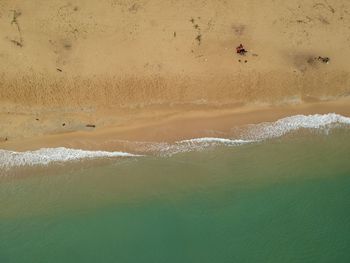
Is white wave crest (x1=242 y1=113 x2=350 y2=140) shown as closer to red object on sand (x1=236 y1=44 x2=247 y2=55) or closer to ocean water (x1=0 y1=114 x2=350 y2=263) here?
ocean water (x1=0 y1=114 x2=350 y2=263)

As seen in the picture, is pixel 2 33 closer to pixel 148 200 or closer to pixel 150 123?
pixel 150 123

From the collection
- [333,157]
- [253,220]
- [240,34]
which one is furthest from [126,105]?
[333,157]

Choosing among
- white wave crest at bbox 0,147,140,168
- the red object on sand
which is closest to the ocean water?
white wave crest at bbox 0,147,140,168

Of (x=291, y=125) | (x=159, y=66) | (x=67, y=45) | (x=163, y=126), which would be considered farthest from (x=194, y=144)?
(x=67, y=45)

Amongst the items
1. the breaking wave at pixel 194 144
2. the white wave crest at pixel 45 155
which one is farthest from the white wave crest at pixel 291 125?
the white wave crest at pixel 45 155

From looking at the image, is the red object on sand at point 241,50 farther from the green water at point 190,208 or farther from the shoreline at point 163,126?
the green water at point 190,208

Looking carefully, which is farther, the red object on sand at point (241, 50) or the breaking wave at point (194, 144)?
the red object on sand at point (241, 50)

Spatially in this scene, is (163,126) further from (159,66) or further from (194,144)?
(159,66)
